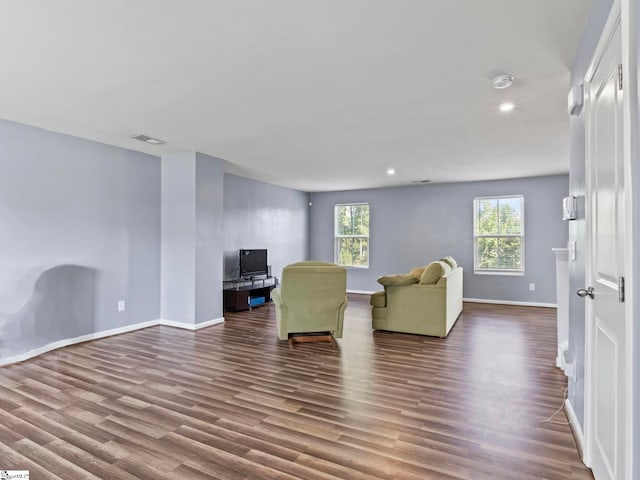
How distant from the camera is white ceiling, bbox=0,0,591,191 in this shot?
196 centimetres

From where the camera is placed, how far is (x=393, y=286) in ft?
15.6

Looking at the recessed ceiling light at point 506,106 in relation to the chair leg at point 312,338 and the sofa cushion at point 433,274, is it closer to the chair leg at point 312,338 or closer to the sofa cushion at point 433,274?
the sofa cushion at point 433,274

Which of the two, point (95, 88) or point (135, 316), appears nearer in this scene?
point (95, 88)

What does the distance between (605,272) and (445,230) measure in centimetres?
609

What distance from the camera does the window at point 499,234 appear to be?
22.6 feet

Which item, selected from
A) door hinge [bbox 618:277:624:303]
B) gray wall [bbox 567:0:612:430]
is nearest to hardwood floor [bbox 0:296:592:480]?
gray wall [bbox 567:0:612:430]

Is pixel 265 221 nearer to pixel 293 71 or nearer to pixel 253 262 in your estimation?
pixel 253 262

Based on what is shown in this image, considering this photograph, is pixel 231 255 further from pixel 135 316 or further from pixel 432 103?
pixel 432 103

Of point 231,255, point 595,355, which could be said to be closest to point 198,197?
point 231,255

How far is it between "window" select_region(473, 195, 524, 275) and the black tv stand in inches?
167

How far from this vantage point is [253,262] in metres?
6.73

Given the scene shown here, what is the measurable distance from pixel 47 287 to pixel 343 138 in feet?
12.3

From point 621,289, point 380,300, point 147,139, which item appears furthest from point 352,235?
point 621,289

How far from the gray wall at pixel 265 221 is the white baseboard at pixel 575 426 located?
528cm
